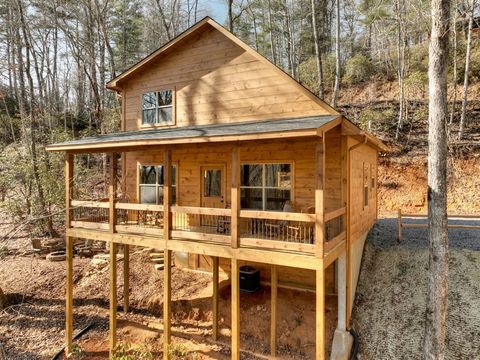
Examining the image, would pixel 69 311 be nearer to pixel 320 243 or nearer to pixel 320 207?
pixel 320 243

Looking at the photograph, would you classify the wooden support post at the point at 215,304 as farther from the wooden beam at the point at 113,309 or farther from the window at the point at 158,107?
the window at the point at 158,107

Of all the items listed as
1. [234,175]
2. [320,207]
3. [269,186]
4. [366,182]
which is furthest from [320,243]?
[366,182]

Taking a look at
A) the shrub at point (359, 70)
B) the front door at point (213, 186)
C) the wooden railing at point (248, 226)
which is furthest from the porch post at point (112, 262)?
the shrub at point (359, 70)

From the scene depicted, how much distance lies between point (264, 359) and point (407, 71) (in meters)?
24.0

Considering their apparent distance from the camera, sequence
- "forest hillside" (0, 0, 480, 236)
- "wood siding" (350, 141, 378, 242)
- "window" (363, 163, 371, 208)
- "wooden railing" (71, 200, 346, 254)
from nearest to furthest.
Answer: "wooden railing" (71, 200, 346, 254) → "wood siding" (350, 141, 378, 242) → "window" (363, 163, 371, 208) → "forest hillside" (0, 0, 480, 236)

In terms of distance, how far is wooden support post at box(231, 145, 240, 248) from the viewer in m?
6.98

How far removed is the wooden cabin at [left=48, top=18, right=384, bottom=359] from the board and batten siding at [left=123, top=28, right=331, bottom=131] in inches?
1.4

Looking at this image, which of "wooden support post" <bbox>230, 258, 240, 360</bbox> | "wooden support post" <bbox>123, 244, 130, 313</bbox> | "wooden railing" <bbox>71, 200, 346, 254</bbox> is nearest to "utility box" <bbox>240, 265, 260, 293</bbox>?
"wooden railing" <bbox>71, 200, 346, 254</bbox>

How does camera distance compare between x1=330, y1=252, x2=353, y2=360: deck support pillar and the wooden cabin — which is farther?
x1=330, y1=252, x2=353, y2=360: deck support pillar

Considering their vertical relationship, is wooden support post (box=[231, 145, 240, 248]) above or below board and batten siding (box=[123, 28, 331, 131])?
below

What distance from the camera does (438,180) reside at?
281 inches

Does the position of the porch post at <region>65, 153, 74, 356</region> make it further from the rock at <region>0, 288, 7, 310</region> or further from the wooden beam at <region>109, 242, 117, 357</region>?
the rock at <region>0, 288, 7, 310</region>

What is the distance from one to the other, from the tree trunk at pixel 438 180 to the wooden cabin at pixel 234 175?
64.7 inches

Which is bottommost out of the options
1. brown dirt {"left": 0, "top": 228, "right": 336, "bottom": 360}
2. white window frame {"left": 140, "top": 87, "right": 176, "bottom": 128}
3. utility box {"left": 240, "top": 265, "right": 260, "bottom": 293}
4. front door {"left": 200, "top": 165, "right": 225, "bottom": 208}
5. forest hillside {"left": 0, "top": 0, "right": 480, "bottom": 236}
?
brown dirt {"left": 0, "top": 228, "right": 336, "bottom": 360}
